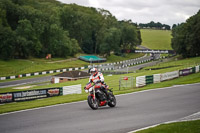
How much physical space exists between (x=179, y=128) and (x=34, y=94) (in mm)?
18593

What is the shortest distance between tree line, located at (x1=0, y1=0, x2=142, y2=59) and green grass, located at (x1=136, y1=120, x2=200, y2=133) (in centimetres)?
6773

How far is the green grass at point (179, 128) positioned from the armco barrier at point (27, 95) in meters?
17.3

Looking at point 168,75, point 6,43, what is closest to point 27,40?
point 6,43

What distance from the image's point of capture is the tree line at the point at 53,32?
80.5 metres

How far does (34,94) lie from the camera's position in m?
26.9

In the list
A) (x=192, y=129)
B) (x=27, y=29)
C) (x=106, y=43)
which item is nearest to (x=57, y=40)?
(x=27, y=29)

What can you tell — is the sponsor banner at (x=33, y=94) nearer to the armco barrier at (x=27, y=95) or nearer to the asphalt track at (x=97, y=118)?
the armco barrier at (x=27, y=95)

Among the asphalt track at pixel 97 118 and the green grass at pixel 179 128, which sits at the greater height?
the green grass at pixel 179 128

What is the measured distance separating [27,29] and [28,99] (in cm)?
6000

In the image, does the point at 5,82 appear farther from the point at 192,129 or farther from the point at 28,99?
the point at 192,129

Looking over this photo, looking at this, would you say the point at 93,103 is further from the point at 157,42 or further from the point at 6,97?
the point at 157,42

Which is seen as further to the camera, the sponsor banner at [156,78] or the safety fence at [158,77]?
the sponsor banner at [156,78]

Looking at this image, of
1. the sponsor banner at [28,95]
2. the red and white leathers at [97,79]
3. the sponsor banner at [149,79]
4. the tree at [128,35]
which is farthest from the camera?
the tree at [128,35]

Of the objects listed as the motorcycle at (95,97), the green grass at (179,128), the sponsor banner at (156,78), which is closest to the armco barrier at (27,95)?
the sponsor banner at (156,78)
